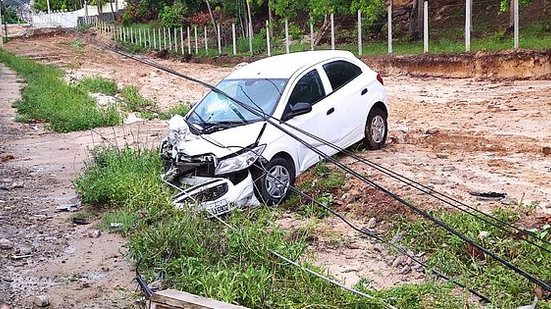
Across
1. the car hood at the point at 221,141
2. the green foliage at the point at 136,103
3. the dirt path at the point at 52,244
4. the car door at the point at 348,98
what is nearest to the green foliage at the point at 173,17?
the green foliage at the point at 136,103

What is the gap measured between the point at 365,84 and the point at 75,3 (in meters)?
88.3

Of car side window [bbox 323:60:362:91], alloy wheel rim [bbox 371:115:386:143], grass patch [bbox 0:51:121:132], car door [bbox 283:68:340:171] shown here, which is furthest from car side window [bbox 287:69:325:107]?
grass patch [bbox 0:51:121:132]

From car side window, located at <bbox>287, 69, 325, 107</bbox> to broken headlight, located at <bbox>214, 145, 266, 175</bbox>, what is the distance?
126 centimetres

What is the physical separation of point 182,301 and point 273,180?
12.6ft

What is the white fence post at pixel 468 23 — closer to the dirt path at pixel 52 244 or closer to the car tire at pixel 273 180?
the dirt path at pixel 52 244

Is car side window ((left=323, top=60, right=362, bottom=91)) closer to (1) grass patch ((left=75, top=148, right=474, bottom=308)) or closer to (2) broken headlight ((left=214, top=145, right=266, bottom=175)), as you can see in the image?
(2) broken headlight ((left=214, top=145, right=266, bottom=175))

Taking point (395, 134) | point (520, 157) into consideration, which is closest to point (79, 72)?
point (395, 134)

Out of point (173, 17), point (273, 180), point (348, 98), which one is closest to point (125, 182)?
point (273, 180)

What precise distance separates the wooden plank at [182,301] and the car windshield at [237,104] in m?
4.15

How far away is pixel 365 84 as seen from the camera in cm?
1124

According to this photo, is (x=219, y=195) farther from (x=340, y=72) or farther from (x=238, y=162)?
(x=340, y=72)

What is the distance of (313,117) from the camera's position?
389 inches

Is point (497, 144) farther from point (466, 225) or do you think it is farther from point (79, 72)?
point (79, 72)

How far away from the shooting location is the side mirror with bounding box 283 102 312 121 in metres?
9.52
